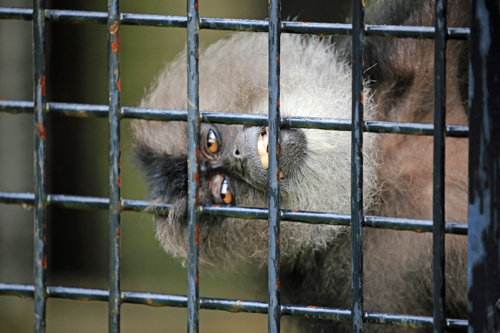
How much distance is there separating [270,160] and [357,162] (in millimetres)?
123

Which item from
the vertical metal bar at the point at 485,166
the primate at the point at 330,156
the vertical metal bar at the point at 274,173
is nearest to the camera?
the vertical metal bar at the point at 485,166

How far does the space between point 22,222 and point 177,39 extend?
1441 mm

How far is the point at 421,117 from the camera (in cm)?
142

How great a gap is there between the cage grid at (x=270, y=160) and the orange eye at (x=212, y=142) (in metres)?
0.49

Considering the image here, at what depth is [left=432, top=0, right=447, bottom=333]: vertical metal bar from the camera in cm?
67

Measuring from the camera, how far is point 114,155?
31.2 inches

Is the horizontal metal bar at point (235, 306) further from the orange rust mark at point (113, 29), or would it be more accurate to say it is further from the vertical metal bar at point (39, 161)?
the orange rust mark at point (113, 29)

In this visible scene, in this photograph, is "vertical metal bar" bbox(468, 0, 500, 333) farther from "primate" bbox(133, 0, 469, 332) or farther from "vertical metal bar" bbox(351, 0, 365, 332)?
"primate" bbox(133, 0, 469, 332)

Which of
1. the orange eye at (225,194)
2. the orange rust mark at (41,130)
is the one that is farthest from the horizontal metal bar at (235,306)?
the orange eye at (225,194)

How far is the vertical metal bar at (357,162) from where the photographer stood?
0.71 m

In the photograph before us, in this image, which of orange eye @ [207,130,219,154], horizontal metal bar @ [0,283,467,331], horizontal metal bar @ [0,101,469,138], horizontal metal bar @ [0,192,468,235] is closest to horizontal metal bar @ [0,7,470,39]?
horizontal metal bar @ [0,101,469,138]

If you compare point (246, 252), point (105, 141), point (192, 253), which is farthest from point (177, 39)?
point (192, 253)

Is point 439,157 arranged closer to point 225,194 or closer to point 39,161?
point 39,161

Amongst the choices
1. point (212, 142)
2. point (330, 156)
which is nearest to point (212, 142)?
point (212, 142)
